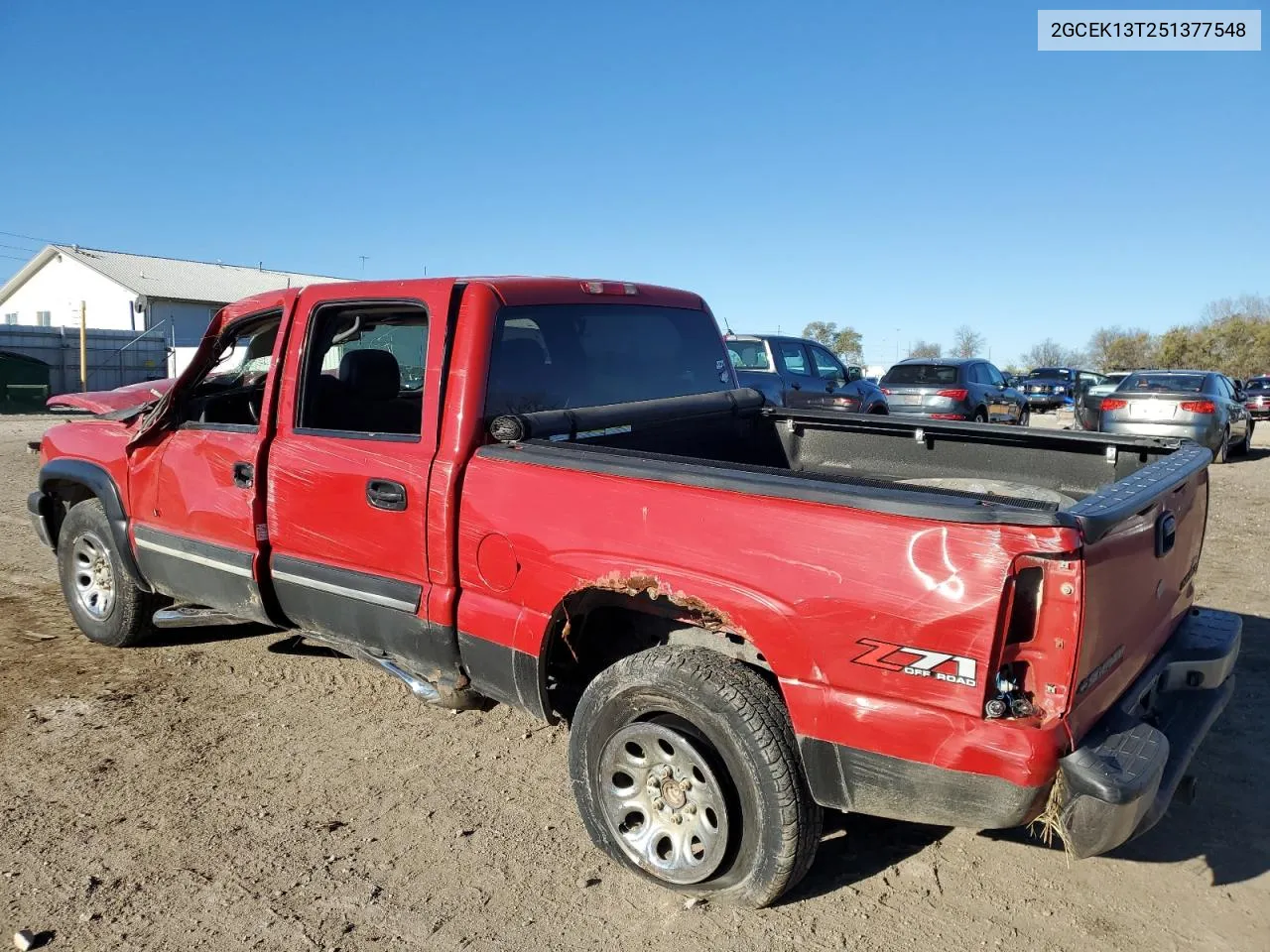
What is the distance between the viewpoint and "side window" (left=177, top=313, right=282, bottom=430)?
475 cm

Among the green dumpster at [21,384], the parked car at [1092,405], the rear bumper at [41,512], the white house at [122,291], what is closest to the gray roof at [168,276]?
the white house at [122,291]

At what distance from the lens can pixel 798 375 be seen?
43.3ft

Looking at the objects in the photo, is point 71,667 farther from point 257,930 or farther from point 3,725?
point 257,930

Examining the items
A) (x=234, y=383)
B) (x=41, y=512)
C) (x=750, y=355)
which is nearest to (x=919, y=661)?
(x=234, y=383)

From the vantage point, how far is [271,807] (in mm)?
3668

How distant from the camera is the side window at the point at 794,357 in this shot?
13219 mm

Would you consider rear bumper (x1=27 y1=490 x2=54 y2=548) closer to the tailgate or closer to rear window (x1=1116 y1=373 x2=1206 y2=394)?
the tailgate

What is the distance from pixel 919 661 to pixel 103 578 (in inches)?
182

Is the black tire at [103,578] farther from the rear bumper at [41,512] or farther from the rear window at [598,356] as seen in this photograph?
the rear window at [598,356]

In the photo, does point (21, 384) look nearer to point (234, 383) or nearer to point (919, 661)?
point (234, 383)

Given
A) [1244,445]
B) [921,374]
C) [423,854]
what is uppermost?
[921,374]

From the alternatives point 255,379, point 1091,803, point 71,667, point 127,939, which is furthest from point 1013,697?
point 71,667

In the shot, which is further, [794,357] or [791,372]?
[794,357]

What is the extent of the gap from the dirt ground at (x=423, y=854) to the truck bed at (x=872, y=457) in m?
1.27
